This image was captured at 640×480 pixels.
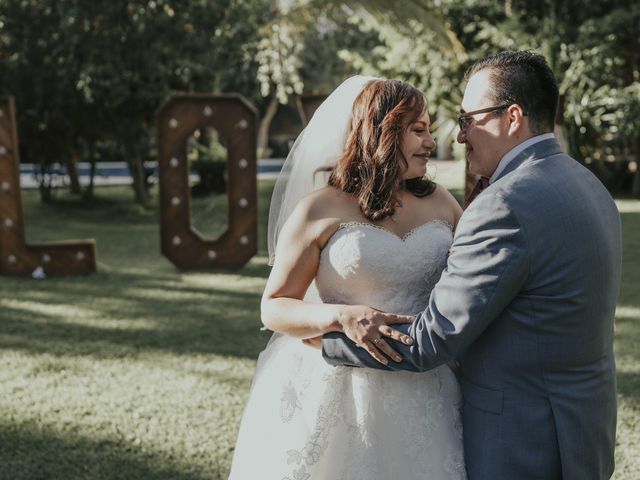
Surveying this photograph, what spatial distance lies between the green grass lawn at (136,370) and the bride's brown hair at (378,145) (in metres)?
1.95

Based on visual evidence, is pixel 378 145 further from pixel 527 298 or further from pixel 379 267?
pixel 527 298

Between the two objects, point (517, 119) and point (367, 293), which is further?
point (367, 293)

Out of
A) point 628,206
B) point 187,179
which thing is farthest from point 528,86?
point 628,206

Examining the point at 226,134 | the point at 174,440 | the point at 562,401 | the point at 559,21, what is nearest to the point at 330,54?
the point at 559,21

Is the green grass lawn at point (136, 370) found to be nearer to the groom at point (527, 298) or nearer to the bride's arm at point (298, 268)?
the bride's arm at point (298, 268)

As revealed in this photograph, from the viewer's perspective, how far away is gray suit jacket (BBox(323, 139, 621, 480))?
181 centimetres

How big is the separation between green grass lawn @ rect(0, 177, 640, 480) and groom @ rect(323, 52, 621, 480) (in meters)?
2.04

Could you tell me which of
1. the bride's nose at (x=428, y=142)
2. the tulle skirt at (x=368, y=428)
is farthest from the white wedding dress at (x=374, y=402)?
the bride's nose at (x=428, y=142)

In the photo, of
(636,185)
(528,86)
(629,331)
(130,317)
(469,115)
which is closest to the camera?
(528,86)

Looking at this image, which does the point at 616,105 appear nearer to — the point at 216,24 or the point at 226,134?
the point at 216,24

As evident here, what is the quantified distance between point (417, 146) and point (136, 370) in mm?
3482

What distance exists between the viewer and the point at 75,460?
382 centimetres

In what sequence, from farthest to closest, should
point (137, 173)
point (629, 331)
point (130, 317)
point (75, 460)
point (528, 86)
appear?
1. point (137, 173)
2. point (130, 317)
3. point (629, 331)
4. point (75, 460)
5. point (528, 86)

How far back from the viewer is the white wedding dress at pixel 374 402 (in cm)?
236
